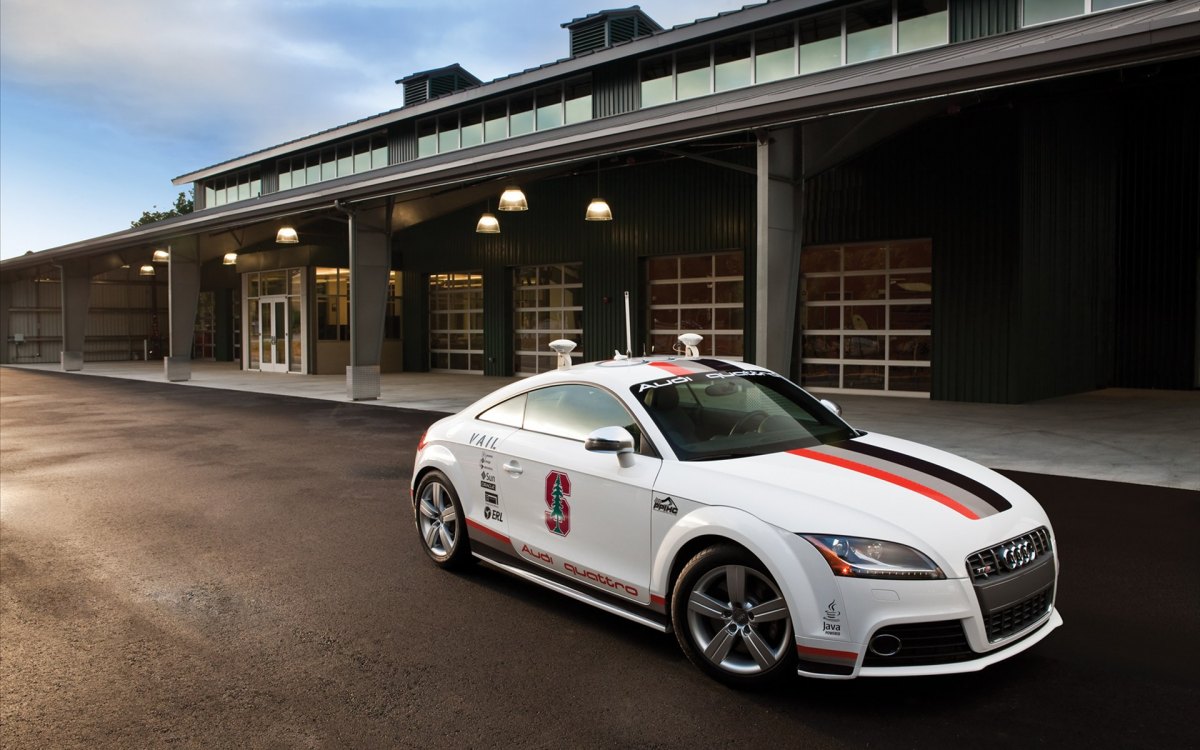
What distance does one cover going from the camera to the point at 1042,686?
3.67 m

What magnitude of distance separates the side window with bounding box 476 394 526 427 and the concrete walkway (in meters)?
6.51

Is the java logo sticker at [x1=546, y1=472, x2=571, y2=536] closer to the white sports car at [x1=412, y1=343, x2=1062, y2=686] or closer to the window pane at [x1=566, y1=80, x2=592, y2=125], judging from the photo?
the white sports car at [x1=412, y1=343, x2=1062, y2=686]

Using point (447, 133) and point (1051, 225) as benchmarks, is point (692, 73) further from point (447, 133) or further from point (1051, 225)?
point (447, 133)

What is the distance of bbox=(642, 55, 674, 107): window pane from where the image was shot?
22688 millimetres

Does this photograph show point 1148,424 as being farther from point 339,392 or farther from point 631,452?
point 339,392

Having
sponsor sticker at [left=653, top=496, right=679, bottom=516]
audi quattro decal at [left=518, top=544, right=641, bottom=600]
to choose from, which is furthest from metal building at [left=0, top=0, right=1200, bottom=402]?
sponsor sticker at [left=653, top=496, right=679, bottom=516]

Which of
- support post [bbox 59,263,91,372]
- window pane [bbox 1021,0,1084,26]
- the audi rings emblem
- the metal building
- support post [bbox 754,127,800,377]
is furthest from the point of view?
support post [bbox 59,263,91,372]

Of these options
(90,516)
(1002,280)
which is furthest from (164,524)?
(1002,280)

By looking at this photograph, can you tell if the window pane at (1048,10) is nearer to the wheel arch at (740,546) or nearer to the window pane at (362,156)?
the wheel arch at (740,546)

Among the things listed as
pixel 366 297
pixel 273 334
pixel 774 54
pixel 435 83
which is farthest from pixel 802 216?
pixel 435 83

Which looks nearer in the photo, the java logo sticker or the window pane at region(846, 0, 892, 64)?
the java logo sticker

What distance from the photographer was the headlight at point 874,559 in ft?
10.9

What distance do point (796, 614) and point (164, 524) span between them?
564 cm

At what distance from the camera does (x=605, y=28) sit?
26.5m
